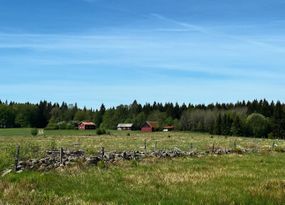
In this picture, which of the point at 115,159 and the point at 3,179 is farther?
the point at 115,159

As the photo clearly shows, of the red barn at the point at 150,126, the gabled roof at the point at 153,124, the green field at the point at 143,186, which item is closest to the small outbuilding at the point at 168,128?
the gabled roof at the point at 153,124

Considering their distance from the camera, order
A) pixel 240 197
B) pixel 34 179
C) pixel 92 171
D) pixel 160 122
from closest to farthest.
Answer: pixel 240 197 < pixel 34 179 < pixel 92 171 < pixel 160 122

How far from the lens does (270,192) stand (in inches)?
711

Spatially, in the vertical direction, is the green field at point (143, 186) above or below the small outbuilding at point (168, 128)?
below

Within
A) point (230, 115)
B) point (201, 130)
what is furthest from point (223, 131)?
point (201, 130)

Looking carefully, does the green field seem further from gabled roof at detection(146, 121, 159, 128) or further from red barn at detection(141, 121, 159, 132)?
gabled roof at detection(146, 121, 159, 128)

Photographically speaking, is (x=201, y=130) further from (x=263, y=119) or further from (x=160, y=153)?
(x=160, y=153)

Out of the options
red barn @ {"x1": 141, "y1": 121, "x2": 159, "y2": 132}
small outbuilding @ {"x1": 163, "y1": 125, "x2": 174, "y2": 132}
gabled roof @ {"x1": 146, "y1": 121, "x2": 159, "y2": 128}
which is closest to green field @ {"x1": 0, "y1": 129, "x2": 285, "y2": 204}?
red barn @ {"x1": 141, "y1": 121, "x2": 159, "y2": 132}

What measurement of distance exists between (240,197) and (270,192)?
1710mm

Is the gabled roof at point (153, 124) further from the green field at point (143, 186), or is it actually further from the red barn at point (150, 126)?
the green field at point (143, 186)

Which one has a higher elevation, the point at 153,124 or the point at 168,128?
the point at 153,124

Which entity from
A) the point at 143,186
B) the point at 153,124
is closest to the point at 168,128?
the point at 153,124

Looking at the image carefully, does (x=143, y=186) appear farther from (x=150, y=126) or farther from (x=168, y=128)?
(x=168, y=128)

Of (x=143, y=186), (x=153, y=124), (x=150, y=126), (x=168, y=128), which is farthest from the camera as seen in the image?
(x=168, y=128)
